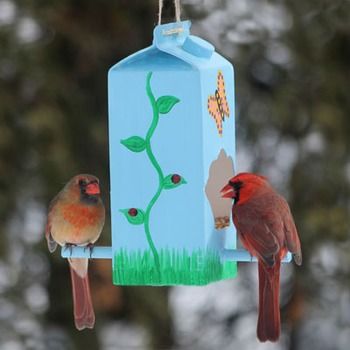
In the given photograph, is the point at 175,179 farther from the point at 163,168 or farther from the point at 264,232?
the point at 264,232

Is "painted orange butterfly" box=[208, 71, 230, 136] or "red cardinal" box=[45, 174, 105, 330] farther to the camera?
"red cardinal" box=[45, 174, 105, 330]

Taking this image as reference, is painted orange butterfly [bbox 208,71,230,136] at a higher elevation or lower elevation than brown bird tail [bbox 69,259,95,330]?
higher

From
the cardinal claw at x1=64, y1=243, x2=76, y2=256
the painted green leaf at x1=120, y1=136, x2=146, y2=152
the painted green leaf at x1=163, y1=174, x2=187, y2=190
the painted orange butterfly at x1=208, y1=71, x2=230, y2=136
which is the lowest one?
the cardinal claw at x1=64, y1=243, x2=76, y2=256

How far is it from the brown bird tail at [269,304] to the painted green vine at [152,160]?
322mm

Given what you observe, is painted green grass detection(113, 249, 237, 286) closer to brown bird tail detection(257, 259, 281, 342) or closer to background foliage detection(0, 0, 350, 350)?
brown bird tail detection(257, 259, 281, 342)

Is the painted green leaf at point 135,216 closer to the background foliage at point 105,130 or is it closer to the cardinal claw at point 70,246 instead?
the cardinal claw at point 70,246

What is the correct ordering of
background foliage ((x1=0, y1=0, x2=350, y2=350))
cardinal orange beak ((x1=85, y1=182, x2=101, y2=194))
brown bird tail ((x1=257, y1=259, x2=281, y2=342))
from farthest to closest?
background foliage ((x1=0, y1=0, x2=350, y2=350)) → cardinal orange beak ((x1=85, y1=182, x2=101, y2=194)) → brown bird tail ((x1=257, y1=259, x2=281, y2=342))

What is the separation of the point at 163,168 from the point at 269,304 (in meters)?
0.51

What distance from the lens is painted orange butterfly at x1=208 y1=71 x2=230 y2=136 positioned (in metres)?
4.03

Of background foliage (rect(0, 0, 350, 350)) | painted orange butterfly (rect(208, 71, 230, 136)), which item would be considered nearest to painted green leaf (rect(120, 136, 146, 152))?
painted orange butterfly (rect(208, 71, 230, 136))

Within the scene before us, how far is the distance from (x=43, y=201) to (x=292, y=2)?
1.45 m

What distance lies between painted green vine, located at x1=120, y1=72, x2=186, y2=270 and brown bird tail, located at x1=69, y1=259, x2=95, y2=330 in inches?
11.6

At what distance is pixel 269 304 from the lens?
3756 mm

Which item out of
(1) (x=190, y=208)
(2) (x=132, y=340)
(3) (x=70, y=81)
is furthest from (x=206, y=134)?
(2) (x=132, y=340)
